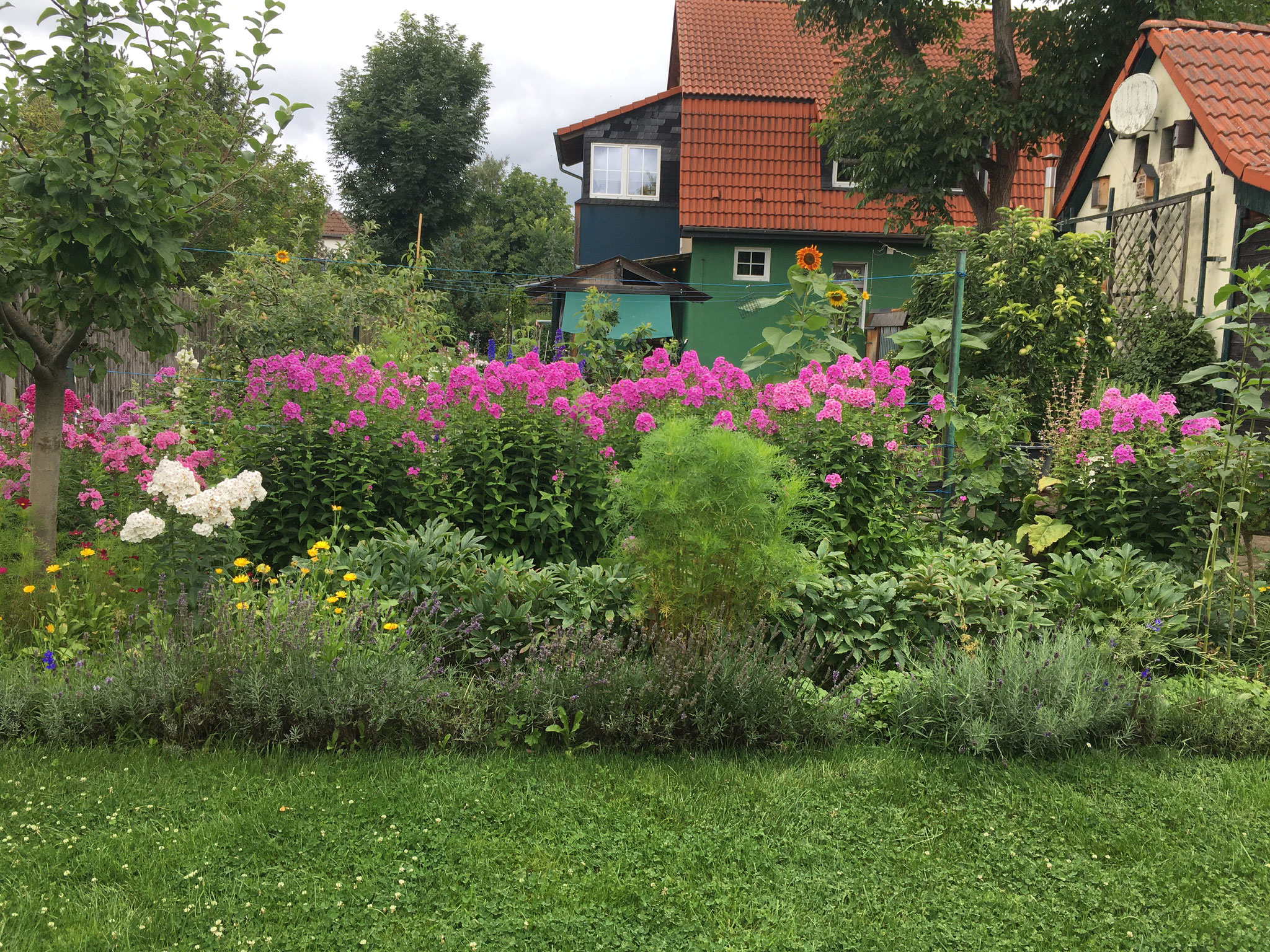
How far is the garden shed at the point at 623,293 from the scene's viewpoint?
1555 cm

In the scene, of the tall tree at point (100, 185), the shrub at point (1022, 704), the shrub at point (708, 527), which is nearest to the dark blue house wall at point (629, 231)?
the tall tree at point (100, 185)

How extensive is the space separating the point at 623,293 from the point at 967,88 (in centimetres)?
677

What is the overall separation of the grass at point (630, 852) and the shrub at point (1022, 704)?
0.35 feet

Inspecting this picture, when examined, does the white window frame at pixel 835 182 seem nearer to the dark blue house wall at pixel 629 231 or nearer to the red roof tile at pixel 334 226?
→ the dark blue house wall at pixel 629 231

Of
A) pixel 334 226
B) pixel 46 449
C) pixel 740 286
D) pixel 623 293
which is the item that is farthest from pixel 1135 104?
pixel 334 226

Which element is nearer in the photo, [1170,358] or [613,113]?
[1170,358]

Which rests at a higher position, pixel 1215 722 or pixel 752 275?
pixel 752 275

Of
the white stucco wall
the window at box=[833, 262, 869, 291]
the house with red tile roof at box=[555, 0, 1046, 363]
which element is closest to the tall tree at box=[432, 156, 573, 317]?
the house with red tile roof at box=[555, 0, 1046, 363]

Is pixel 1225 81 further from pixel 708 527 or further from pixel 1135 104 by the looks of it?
pixel 708 527

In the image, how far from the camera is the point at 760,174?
64.2 feet

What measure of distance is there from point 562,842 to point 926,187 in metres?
15.7

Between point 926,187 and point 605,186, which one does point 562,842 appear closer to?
point 926,187

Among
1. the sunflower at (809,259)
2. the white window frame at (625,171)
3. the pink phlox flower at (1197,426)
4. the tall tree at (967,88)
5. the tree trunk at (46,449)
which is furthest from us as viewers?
the white window frame at (625,171)

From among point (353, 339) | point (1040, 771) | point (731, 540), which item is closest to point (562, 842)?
point (731, 540)
